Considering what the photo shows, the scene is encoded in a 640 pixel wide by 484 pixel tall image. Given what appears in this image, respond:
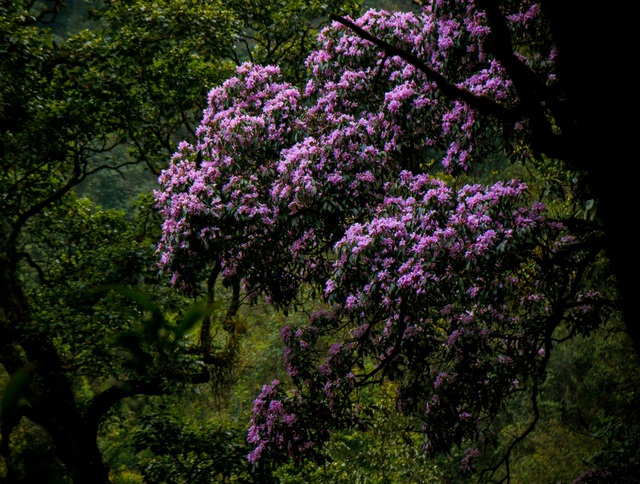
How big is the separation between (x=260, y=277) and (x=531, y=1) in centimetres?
410

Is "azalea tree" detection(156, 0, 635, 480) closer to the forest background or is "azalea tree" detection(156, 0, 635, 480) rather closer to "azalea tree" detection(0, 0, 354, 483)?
the forest background

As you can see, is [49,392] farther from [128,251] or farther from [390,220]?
[390,220]

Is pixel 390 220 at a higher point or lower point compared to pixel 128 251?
lower

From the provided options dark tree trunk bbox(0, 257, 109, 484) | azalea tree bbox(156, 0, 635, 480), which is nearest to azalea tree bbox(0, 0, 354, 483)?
dark tree trunk bbox(0, 257, 109, 484)

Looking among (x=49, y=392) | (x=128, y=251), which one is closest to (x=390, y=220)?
(x=128, y=251)

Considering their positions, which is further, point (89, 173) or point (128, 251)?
→ point (89, 173)

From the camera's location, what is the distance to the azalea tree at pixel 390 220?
5102mm

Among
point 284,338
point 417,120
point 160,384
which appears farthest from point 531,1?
point 160,384

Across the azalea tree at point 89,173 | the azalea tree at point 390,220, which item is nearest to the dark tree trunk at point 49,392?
the azalea tree at point 89,173

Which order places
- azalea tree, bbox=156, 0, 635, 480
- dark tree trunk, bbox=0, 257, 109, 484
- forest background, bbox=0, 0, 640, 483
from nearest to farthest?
1. azalea tree, bbox=156, 0, 635, 480
2. forest background, bbox=0, 0, 640, 483
3. dark tree trunk, bbox=0, 257, 109, 484

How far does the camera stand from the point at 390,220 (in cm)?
532

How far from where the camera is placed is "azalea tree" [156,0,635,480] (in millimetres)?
5102

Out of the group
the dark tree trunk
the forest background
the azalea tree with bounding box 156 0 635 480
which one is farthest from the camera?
the dark tree trunk

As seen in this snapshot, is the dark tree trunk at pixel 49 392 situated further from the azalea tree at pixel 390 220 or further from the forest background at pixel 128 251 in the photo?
A: the azalea tree at pixel 390 220
